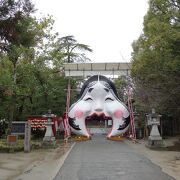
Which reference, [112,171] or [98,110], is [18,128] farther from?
[112,171]

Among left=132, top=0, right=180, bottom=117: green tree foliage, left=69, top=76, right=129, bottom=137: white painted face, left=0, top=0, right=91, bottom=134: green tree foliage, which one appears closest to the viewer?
left=0, top=0, right=91, bottom=134: green tree foliage

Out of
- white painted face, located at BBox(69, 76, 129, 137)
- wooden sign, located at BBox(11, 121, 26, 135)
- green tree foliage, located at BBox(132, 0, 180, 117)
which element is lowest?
wooden sign, located at BBox(11, 121, 26, 135)

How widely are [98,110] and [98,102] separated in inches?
44.2

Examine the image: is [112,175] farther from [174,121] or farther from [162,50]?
[174,121]

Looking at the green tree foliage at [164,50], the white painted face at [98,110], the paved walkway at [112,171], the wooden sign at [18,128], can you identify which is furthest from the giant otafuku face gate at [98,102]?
Answer: the paved walkway at [112,171]

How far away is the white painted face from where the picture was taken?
31594 millimetres

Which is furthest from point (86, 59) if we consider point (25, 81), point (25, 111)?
point (25, 81)

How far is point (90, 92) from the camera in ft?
110

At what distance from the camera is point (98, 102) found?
108 feet

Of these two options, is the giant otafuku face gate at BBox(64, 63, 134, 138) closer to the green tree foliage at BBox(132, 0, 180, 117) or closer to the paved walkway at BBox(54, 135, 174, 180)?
the green tree foliage at BBox(132, 0, 180, 117)

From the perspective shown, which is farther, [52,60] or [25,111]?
[25,111]

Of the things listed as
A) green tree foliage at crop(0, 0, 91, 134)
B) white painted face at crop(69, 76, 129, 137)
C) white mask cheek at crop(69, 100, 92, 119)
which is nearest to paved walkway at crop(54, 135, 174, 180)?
green tree foliage at crop(0, 0, 91, 134)

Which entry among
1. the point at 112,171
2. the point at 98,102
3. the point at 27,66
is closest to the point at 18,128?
the point at 27,66

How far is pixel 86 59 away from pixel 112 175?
4066 cm
